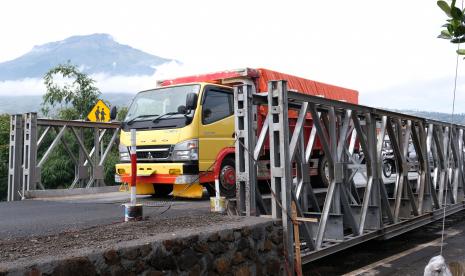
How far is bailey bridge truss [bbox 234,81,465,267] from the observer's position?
586cm

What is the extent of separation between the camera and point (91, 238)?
4426 millimetres

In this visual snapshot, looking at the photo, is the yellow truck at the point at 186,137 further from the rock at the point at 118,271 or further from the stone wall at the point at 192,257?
the rock at the point at 118,271

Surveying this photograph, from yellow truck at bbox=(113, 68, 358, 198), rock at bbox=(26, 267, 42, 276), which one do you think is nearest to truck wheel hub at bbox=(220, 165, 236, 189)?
yellow truck at bbox=(113, 68, 358, 198)

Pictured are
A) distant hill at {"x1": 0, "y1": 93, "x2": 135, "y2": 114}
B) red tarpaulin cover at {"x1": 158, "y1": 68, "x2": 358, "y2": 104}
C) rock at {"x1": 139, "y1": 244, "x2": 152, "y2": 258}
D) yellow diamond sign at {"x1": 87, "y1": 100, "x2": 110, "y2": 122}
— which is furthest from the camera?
distant hill at {"x1": 0, "y1": 93, "x2": 135, "y2": 114}

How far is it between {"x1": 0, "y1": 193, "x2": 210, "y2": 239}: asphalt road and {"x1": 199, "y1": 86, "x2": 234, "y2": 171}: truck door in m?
0.92

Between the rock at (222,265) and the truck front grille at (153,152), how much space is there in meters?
4.12

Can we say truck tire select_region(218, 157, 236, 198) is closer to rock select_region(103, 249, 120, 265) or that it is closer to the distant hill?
the distant hill

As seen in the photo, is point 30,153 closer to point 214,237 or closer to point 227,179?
point 227,179

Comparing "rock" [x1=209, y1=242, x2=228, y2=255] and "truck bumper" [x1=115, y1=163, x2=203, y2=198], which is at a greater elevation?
"truck bumper" [x1=115, y1=163, x2=203, y2=198]

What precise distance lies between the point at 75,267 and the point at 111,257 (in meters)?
0.33

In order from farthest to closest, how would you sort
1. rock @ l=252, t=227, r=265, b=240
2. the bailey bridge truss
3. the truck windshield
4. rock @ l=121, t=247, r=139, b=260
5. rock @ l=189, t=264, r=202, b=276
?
1. the truck windshield
2. the bailey bridge truss
3. rock @ l=252, t=227, r=265, b=240
4. rock @ l=189, t=264, r=202, b=276
5. rock @ l=121, t=247, r=139, b=260

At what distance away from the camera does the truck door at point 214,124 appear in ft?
28.9

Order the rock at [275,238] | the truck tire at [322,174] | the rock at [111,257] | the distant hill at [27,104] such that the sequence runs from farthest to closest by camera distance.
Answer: the distant hill at [27,104] → the truck tire at [322,174] → the rock at [275,238] → the rock at [111,257]

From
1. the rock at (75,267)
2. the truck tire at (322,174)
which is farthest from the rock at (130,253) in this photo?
the truck tire at (322,174)
